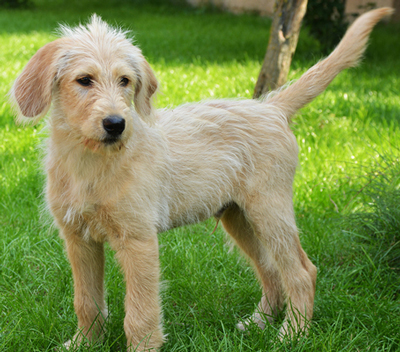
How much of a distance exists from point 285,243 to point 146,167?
43.5 inches

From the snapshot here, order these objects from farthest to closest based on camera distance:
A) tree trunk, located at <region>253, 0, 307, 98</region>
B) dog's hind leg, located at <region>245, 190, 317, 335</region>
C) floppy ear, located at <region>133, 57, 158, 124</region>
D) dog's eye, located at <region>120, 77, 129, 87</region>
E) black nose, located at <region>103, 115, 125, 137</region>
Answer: tree trunk, located at <region>253, 0, 307, 98</region> → dog's hind leg, located at <region>245, 190, 317, 335</region> → floppy ear, located at <region>133, 57, 158, 124</region> → dog's eye, located at <region>120, 77, 129, 87</region> → black nose, located at <region>103, 115, 125, 137</region>

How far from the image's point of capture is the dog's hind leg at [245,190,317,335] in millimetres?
3257

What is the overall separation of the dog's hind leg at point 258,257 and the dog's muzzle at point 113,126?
4.06ft

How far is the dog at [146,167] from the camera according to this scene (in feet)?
8.80

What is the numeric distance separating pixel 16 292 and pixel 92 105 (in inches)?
64.4

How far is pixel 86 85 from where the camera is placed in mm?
2646

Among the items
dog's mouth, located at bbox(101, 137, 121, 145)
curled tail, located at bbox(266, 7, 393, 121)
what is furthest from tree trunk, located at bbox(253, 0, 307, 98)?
dog's mouth, located at bbox(101, 137, 121, 145)

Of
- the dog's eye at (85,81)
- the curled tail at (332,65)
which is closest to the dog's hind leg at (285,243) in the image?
the curled tail at (332,65)

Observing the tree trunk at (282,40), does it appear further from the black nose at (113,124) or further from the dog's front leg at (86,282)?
the black nose at (113,124)

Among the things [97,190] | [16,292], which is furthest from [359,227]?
[16,292]

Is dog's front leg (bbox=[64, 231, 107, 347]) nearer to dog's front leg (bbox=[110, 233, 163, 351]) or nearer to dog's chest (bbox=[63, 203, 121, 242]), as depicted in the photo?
dog's chest (bbox=[63, 203, 121, 242])

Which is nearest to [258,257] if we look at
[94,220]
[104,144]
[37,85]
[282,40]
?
[94,220]

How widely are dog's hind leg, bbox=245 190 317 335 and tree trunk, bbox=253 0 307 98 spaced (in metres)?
2.85

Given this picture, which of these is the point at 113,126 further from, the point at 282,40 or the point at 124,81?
the point at 282,40
